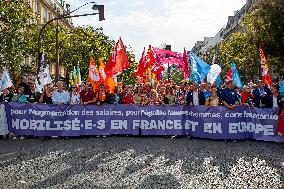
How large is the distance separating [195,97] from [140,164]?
4.84 meters

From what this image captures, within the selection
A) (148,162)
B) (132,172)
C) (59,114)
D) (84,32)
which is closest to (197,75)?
(59,114)

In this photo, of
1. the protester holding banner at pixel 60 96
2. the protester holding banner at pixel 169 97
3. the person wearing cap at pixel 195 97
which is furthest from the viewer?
the protester holding banner at pixel 169 97

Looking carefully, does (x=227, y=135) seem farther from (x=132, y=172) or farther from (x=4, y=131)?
(x=4, y=131)

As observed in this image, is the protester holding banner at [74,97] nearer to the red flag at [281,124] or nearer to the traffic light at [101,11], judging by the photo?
the red flag at [281,124]

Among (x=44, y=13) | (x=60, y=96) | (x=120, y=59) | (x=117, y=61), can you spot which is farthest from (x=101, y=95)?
(x=44, y=13)

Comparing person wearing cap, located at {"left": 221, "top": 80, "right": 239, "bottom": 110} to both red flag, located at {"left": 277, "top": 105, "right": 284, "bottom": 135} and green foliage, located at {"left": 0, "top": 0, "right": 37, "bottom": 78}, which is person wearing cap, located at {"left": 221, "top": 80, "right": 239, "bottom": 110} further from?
green foliage, located at {"left": 0, "top": 0, "right": 37, "bottom": 78}

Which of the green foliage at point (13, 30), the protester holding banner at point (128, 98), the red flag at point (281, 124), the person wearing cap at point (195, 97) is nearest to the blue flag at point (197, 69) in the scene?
the person wearing cap at point (195, 97)

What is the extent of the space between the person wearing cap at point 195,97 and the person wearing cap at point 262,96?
1.75 metres

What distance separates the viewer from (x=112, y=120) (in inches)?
522

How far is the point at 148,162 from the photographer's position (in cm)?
893

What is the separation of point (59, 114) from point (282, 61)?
29103 mm

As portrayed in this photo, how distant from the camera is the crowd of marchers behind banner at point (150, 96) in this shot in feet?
41.8

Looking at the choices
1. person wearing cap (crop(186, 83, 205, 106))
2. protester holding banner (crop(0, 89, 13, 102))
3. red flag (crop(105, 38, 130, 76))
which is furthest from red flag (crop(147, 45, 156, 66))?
protester holding banner (crop(0, 89, 13, 102))

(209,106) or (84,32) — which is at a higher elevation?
(84,32)
